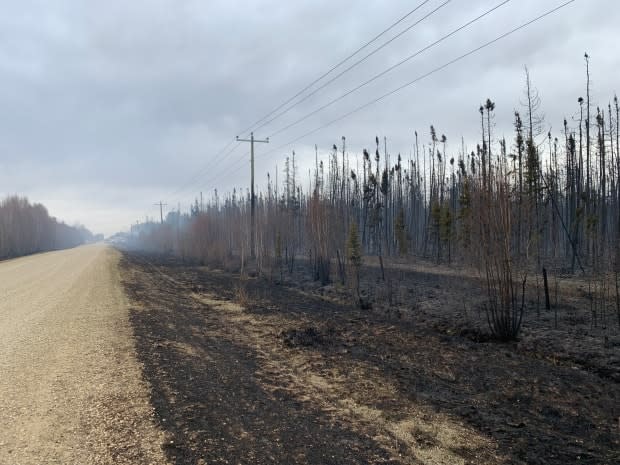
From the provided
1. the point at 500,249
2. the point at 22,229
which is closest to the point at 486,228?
the point at 500,249

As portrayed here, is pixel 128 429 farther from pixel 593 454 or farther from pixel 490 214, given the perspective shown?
pixel 490 214

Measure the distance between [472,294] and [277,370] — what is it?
9.28m

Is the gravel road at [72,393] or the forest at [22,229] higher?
the forest at [22,229]

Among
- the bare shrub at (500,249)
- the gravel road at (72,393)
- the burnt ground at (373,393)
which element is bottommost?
the burnt ground at (373,393)

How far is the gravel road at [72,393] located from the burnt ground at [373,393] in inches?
11.0

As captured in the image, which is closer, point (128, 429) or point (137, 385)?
point (128, 429)

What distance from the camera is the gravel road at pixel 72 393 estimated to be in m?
3.79

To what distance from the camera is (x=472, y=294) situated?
13602mm

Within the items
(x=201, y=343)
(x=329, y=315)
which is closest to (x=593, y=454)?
(x=201, y=343)

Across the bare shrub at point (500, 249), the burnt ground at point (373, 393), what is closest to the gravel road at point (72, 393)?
the burnt ground at point (373, 393)

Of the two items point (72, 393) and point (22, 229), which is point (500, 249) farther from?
point (22, 229)

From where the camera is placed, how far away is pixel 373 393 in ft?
18.0

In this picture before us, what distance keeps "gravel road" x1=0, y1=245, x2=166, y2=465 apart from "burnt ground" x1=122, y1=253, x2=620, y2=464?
279 mm

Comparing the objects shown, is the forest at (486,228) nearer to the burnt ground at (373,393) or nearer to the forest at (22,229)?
the burnt ground at (373,393)
